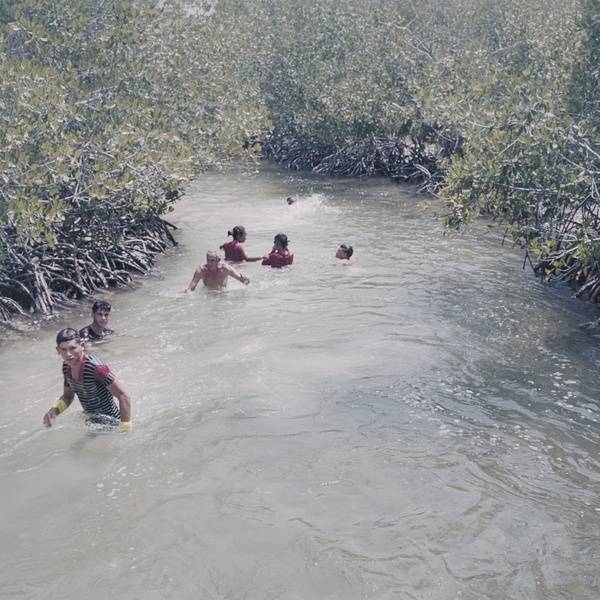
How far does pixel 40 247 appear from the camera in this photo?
1162cm

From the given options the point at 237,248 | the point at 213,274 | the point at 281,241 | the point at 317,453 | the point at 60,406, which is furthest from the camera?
the point at 237,248

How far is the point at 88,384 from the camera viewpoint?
6898 millimetres

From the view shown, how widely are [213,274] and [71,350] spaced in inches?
238

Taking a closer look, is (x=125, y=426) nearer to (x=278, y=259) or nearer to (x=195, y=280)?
(x=195, y=280)

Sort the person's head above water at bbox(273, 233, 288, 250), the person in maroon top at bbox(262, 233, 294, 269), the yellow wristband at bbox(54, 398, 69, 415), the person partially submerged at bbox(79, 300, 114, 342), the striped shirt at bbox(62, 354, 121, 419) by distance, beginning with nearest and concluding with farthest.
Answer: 1. the striped shirt at bbox(62, 354, 121, 419)
2. the yellow wristband at bbox(54, 398, 69, 415)
3. the person partially submerged at bbox(79, 300, 114, 342)
4. the person's head above water at bbox(273, 233, 288, 250)
5. the person in maroon top at bbox(262, 233, 294, 269)

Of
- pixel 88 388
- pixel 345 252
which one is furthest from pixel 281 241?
pixel 88 388

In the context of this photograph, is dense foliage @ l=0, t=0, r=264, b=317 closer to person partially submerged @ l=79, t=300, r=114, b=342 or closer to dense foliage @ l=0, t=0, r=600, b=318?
dense foliage @ l=0, t=0, r=600, b=318

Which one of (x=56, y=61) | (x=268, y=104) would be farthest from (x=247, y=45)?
(x=56, y=61)

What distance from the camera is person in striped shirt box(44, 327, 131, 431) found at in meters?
6.59

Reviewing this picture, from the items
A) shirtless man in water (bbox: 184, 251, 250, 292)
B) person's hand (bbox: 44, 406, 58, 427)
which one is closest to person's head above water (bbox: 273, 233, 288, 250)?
shirtless man in water (bbox: 184, 251, 250, 292)

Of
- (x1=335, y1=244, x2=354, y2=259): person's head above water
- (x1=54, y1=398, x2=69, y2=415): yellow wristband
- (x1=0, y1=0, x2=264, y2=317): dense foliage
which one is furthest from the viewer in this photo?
(x1=335, y1=244, x2=354, y2=259): person's head above water

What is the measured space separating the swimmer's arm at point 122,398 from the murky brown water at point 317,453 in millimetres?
517

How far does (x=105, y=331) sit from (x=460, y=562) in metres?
6.03

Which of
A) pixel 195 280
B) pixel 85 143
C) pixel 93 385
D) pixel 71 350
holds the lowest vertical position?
pixel 195 280
